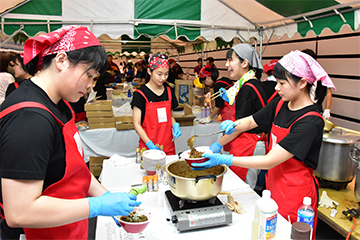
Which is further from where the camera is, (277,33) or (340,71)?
(340,71)

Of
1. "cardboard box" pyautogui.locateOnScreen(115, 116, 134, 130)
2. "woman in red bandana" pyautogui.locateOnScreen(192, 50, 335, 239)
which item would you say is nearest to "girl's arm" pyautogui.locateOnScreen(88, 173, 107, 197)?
"woman in red bandana" pyautogui.locateOnScreen(192, 50, 335, 239)

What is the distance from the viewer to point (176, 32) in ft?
13.7

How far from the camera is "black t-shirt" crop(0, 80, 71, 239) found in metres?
0.88

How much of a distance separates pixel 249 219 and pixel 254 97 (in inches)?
63.7

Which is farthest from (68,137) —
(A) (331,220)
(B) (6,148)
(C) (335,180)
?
(C) (335,180)

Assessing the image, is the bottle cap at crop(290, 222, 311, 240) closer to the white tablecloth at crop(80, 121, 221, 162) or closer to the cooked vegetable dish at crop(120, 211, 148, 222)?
the cooked vegetable dish at crop(120, 211, 148, 222)

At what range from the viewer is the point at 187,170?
1737 millimetres

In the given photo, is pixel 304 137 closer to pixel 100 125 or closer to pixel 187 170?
pixel 187 170

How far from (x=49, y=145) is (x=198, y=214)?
0.88 m

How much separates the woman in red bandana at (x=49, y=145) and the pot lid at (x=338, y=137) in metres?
2.43

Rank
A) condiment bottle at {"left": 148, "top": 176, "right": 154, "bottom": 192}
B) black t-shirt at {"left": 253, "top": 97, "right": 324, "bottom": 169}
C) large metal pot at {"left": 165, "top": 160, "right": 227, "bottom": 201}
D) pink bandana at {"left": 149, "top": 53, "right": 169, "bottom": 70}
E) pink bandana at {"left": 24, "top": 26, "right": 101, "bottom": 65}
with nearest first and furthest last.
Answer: pink bandana at {"left": 24, "top": 26, "right": 101, "bottom": 65}
large metal pot at {"left": 165, "top": 160, "right": 227, "bottom": 201}
black t-shirt at {"left": 253, "top": 97, "right": 324, "bottom": 169}
condiment bottle at {"left": 148, "top": 176, "right": 154, "bottom": 192}
pink bandana at {"left": 149, "top": 53, "right": 169, "bottom": 70}

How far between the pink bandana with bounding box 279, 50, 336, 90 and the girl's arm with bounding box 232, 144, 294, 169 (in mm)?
515

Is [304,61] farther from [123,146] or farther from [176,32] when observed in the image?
[123,146]

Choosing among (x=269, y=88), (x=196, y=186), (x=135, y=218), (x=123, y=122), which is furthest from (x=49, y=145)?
(x=123, y=122)
